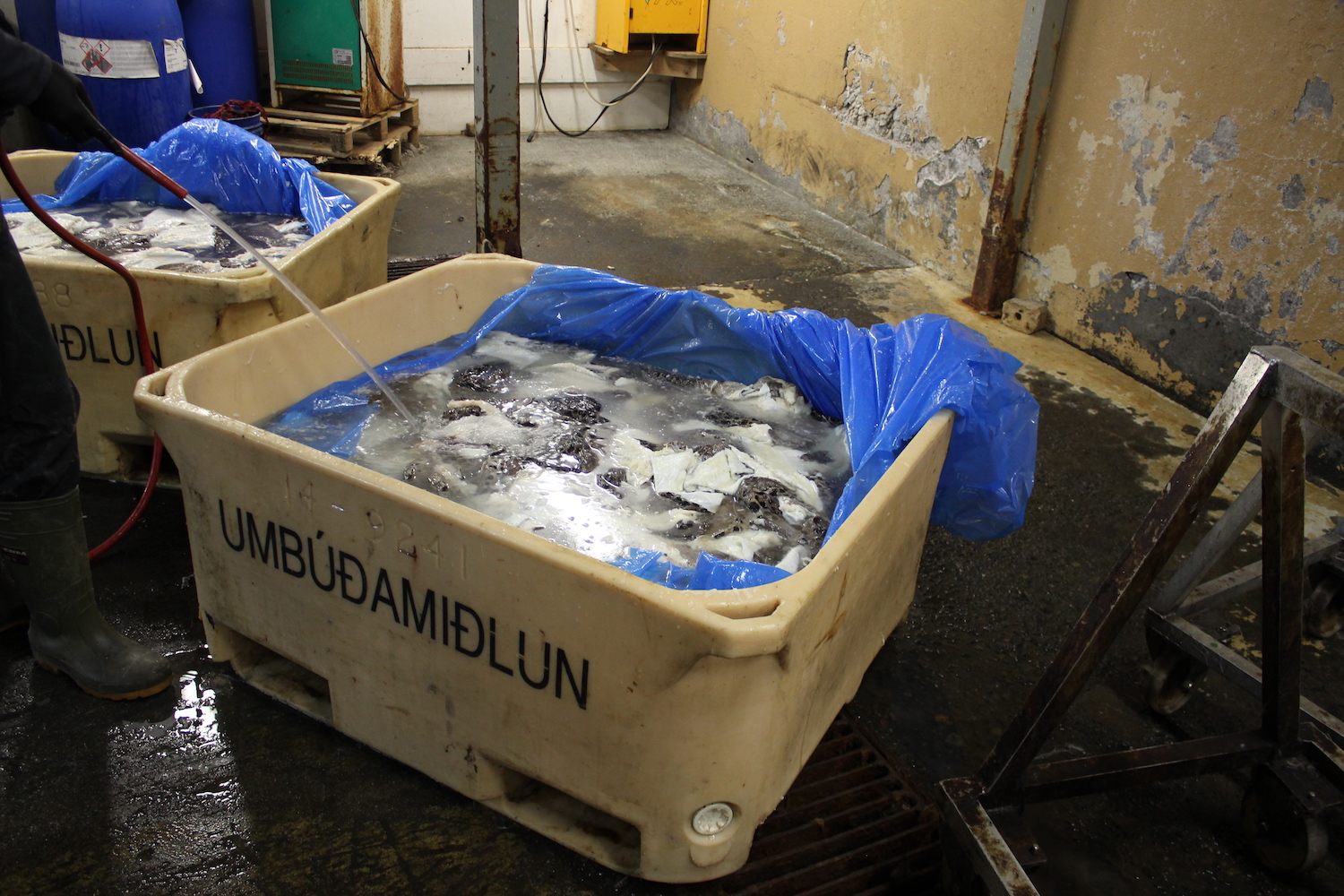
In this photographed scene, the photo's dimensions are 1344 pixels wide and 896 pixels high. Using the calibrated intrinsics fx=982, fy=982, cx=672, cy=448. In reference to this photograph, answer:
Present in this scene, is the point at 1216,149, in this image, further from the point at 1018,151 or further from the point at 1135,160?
the point at 1018,151

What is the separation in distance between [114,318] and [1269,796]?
2.48 m

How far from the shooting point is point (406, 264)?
390 cm

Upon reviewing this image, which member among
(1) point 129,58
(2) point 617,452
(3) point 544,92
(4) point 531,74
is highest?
(1) point 129,58

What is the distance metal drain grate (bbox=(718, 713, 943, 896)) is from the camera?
1.56 metres

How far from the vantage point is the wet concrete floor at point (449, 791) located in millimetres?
1517

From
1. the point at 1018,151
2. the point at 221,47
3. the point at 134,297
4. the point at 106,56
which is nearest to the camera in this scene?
the point at 134,297

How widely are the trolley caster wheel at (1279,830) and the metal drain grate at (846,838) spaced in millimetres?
553

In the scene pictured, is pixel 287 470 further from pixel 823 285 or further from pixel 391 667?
pixel 823 285

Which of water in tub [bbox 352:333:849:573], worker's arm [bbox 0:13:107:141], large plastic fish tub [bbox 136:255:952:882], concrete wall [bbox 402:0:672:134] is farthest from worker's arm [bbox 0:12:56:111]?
concrete wall [bbox 402:0:672:134]

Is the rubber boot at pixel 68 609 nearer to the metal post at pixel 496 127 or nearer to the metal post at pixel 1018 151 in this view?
the metal post at pixel 496 127

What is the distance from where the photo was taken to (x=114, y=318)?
219cm

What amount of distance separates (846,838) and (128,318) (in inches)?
73.0

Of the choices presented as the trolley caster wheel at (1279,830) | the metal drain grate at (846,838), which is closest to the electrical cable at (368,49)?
the metal drain grate at (846,838)

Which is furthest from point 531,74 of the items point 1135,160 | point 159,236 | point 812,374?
point 812,374
